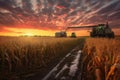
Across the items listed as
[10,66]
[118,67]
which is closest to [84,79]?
[118,67]

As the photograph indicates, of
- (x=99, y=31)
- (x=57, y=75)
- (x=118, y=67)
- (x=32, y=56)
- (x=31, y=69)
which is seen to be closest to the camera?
(x=118, y=67)

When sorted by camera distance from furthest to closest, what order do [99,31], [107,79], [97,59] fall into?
[99,31] → [97,59] → [107,79]

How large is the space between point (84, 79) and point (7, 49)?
12.5 ft

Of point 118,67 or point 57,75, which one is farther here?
point 57,75

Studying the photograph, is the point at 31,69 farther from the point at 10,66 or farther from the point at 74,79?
the point at 74,79

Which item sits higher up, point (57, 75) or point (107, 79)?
point (107, 79)

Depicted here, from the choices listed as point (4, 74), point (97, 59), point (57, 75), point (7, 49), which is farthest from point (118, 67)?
point (7, 49)

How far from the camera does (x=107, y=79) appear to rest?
4.08 m

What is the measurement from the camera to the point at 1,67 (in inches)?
280

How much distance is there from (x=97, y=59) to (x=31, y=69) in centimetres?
318

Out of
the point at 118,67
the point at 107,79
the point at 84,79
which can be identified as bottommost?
the point at 84,79

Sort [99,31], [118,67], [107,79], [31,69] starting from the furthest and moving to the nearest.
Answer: [99,31] → [31,69] → [107,79] → [118,67]

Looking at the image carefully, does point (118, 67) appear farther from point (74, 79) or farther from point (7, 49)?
point (7, 49)

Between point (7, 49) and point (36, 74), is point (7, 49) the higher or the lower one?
Result: the higher one
